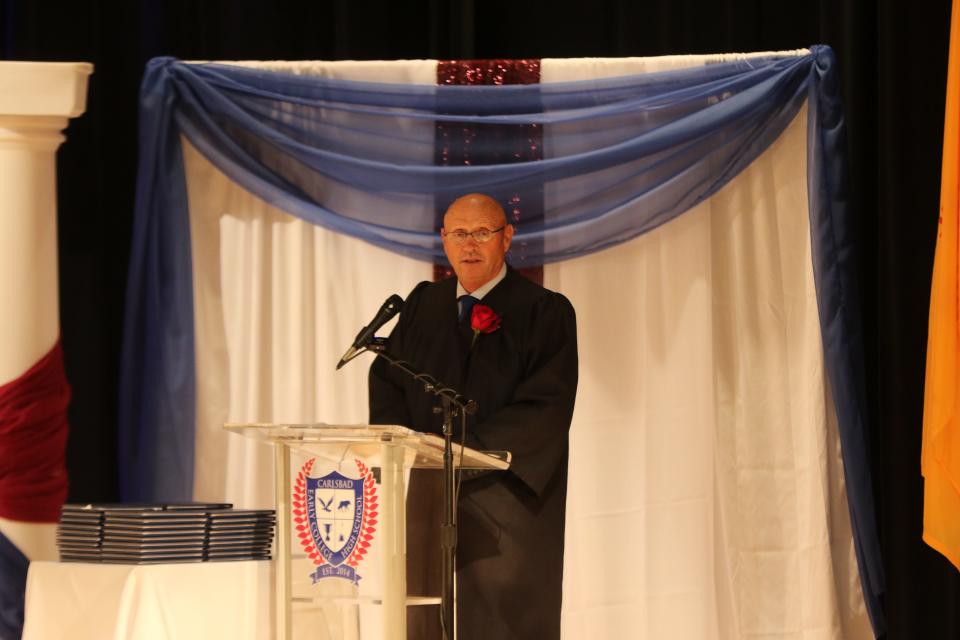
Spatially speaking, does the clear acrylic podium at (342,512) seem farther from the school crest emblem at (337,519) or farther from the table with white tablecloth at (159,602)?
the table with white tablecloth at (159,602)

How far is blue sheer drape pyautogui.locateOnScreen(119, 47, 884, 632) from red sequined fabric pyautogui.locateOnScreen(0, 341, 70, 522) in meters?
0.41

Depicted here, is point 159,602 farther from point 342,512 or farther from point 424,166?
point 424,166

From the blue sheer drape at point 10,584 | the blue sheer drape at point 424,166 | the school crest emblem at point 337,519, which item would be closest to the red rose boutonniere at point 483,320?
the school crest emblem at point 337,519

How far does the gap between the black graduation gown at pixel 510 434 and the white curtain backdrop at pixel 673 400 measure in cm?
70

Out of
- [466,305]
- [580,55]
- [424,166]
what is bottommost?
[466,305]

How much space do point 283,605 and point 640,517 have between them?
1.74 m

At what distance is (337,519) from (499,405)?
2.94ft

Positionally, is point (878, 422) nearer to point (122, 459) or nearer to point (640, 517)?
point (640, 517)

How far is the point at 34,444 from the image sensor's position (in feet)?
14.4

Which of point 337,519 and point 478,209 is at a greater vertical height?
point 478,209

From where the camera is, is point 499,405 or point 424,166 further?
point 424,166

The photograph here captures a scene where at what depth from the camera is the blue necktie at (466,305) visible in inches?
160

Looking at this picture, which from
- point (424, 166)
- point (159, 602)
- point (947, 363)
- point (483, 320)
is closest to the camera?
point (159, 602)

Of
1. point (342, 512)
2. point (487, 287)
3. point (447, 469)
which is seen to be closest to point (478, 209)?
point (487, 287)
